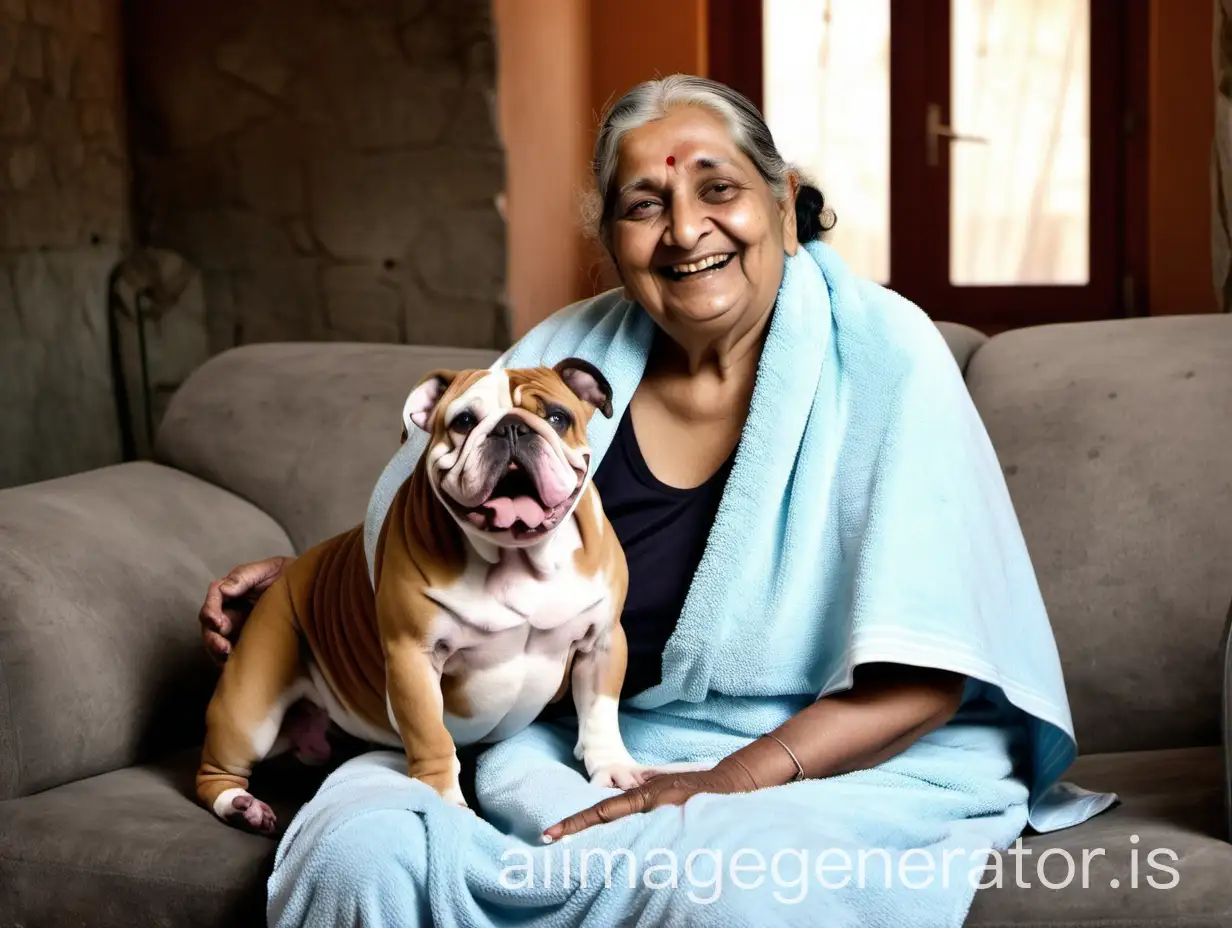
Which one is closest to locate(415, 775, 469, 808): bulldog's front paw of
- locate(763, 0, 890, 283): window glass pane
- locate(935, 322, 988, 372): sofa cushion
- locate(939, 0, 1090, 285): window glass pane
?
locate(935, 322, 988, 372): sofa cushion

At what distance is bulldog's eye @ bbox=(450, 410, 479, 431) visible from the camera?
1317mm

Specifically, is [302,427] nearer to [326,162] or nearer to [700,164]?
[700,164]

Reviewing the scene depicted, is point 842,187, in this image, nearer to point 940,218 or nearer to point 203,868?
point 940,218

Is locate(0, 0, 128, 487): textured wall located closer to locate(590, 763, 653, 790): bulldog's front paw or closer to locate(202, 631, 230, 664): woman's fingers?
locate(202, 631, 230, 664): woman's fingers

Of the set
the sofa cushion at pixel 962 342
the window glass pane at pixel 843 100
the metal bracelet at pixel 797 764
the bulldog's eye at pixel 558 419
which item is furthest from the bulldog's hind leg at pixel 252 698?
the window glass pane at pixel 843 100

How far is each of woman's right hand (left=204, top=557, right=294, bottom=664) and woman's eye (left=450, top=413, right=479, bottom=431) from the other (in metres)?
0.47

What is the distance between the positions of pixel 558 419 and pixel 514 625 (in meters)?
0.20

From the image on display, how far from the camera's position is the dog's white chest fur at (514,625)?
1.36 m

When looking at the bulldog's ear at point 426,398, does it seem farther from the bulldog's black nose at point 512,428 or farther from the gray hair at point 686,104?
the gray hair at point 686,104

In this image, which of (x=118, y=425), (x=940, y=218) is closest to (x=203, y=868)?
(x=118, y=425)

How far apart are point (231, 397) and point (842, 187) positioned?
2.73 meters

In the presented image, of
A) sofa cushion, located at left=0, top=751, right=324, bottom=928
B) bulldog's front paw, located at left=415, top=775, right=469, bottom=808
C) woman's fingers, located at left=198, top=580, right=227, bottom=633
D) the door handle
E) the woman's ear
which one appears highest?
the door handle

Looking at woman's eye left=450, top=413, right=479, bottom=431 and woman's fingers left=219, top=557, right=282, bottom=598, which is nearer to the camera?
woman's eye left=450, top=413, right=479, bottom=431

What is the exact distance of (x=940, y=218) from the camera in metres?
4.46
